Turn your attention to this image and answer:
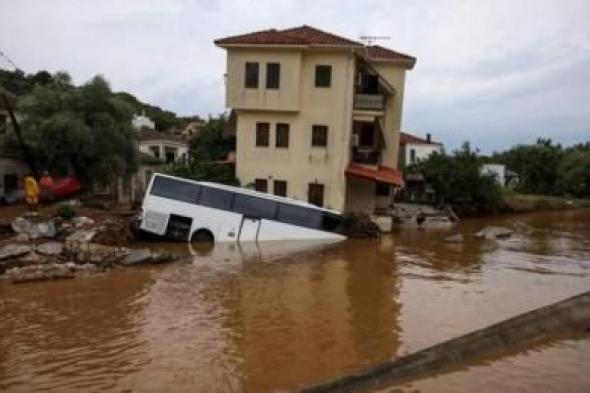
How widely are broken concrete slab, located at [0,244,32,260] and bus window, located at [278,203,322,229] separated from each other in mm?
10889

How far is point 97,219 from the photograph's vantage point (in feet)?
89.5

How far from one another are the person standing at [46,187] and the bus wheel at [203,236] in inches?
282

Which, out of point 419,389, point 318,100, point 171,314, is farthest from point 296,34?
point 419,389

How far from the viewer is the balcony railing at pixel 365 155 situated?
3791 centimetres

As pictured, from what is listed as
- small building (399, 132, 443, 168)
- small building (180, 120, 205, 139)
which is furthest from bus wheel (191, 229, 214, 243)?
small building (399, 132, 443, 168)

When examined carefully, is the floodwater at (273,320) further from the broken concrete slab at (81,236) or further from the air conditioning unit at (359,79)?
the air conditioning unit at (359,79)

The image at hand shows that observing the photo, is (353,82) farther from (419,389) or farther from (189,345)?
(419,389)

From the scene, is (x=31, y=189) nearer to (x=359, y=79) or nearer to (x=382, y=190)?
(x=359, y=79)

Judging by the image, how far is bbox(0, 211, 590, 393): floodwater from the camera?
424 inches

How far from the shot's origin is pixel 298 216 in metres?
29.3

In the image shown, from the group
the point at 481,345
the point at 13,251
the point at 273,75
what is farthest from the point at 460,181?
the point at 481,345

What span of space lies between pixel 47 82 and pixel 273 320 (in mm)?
51034

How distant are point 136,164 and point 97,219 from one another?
872 centimetres

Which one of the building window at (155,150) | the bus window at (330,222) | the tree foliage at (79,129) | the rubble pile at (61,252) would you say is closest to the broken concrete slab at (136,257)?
the rubble pile at (61,252)
